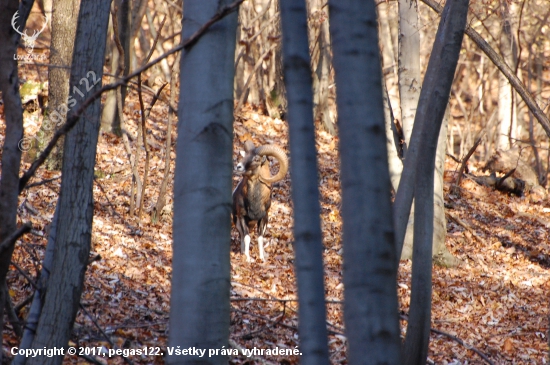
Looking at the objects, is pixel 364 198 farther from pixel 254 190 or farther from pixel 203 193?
pixel 254 190

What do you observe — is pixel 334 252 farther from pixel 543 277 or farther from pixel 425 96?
pixel 425 96

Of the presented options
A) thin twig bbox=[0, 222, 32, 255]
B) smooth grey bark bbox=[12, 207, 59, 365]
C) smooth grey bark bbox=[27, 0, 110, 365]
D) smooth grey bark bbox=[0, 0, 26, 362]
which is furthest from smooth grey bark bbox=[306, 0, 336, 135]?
thin twig bbox=[0, 222, 32, 255]

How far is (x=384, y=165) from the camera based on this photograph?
2201 millimetres

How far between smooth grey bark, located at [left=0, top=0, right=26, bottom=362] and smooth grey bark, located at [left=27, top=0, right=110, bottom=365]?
0.47 meters

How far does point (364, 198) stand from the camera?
7.11 feet

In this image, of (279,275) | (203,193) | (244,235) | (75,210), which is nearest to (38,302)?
(75,210)

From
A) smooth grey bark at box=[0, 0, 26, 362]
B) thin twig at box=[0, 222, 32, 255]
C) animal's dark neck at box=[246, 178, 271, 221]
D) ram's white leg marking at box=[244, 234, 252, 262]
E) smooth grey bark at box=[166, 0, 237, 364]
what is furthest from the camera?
animal's dark neck at box=[246, 178, 271, 221]

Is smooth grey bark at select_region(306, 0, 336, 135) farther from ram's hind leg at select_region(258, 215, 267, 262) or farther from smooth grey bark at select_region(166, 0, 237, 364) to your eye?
smooth grey bark at select_region(166, 0, 237, 364)

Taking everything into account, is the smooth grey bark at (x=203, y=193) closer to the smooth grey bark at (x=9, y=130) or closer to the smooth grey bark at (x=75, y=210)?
the smooth grey bark at (x=9, y=130)

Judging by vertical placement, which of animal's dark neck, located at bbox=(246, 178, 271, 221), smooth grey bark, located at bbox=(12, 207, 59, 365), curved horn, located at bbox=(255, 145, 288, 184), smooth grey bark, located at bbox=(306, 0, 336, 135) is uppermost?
smooth grey bark, located at bbox=(306, 0, 336, 135)

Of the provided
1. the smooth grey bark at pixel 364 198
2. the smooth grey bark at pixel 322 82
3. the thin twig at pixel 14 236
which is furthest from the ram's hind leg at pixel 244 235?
the smooth grey bark at pixel 322 82

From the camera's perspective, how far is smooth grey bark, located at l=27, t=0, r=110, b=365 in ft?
12.1

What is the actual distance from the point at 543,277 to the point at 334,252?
149 inches

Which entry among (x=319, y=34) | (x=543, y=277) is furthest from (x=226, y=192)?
(x=319, y=34)
